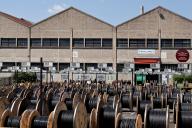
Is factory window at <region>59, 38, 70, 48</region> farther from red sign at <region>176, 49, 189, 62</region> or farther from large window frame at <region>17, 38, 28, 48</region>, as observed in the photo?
red sign at <region>176, 49, 189, 62</region>

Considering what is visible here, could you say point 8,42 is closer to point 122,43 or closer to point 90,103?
point 122,43

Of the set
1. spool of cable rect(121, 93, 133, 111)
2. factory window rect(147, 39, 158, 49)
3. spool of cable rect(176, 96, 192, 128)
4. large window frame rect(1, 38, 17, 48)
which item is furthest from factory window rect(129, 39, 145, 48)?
spool of cable rect(176, 96, 192, 128)

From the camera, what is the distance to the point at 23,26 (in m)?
54.8

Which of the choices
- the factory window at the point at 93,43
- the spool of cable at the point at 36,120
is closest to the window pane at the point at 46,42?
the factory window at the point at 93,43

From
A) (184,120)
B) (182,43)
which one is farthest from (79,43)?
(184,120)

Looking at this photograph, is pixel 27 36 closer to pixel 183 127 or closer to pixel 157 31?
pixel 157 31

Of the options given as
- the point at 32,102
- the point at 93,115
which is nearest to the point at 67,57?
the point at 32,102

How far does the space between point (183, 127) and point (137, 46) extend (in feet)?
132

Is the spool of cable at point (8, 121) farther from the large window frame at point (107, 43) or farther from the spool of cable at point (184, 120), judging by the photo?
the large window frame at point (107, 43)

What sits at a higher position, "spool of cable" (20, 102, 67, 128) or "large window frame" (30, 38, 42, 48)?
"large window frame" (30, 38, 42, 48)

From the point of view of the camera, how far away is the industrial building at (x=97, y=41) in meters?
52.2

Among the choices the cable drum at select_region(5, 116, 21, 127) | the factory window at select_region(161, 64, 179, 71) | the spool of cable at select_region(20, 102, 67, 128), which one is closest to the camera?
the spool of cable at select_region(20, 102, 67, 128)

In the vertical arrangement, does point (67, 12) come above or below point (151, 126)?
above

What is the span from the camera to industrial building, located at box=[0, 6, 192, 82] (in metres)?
52.2
